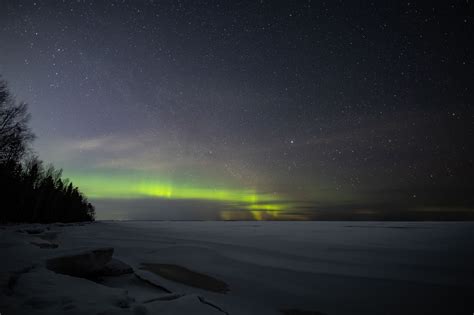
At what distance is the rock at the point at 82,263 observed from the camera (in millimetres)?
7386

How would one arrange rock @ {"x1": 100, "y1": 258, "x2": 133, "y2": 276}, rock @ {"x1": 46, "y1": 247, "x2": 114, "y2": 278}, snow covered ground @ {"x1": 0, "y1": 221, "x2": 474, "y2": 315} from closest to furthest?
snow covered ground @ {"x1": 0, "y1": 221, "x2": 474, "y2": 315} → rock @ {"x1": 46, "y1": 247, "x2": 114, "y2": 278} → rock @ {"x1": 100, "y1": 258, "x2": 133, "y2": 276}

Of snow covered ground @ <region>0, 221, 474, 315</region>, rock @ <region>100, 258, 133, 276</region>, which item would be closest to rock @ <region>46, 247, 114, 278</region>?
rock @ <region>100, 258, 133, 276</region>

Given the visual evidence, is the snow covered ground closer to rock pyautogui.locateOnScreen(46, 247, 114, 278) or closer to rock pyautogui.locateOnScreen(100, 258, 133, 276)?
rock pyautogui.locateOnScreen(100, 258, 133, 276)

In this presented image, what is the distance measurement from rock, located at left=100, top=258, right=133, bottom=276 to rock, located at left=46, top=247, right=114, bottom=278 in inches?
6.2

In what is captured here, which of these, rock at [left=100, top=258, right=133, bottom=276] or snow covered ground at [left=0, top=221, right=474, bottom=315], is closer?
snow covered ground at [left=0, top=221, right=474, bottom=315]

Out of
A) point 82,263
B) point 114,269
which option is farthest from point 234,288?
point 82,263

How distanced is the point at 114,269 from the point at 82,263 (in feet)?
4.28

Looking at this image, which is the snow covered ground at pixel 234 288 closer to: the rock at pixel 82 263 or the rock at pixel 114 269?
the rock at pixel 114 269

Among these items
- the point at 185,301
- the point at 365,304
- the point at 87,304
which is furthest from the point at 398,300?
the point at 87,304

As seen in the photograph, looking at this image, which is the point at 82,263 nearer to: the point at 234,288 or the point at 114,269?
the point at 114,269

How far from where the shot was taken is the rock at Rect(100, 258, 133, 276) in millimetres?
8688

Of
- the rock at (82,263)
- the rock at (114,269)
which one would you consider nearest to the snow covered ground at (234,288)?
the rock at (114,269)

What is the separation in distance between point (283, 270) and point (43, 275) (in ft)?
31.0

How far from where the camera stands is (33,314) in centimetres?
391
